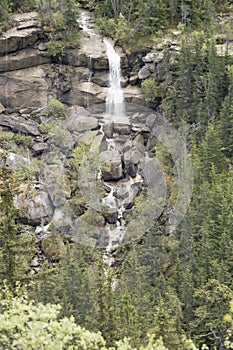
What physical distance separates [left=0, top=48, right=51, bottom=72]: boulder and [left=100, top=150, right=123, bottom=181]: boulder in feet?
56.0

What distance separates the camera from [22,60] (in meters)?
66.0

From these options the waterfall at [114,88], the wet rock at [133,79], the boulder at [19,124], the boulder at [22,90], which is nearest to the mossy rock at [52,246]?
the boulder at [19,124]

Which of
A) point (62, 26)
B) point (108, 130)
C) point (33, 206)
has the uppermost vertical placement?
point (62, 26)

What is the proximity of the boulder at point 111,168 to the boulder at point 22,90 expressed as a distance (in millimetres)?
13209

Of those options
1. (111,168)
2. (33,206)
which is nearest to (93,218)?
(33,206)

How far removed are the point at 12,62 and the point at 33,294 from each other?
1356 inches

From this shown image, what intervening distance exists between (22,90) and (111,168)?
16.8 metres

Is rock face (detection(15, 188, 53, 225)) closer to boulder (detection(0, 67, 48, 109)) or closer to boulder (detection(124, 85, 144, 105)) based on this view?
boulder (detection(0, 67, 48, 109))

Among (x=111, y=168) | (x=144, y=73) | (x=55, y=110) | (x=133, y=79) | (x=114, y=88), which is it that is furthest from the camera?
(x=114, y=88)

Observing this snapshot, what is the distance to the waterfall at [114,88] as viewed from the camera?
65.6 meters

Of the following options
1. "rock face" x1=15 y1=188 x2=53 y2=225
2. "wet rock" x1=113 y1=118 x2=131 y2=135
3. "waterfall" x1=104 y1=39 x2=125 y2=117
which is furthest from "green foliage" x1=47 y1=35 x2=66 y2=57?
"rock face" x1=15 y1=188 x2=53 y2=225

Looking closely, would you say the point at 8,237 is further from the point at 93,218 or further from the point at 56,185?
the point at 56,185

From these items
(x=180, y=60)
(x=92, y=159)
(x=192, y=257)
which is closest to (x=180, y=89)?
(x=180, y=60)

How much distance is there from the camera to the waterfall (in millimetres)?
65625
